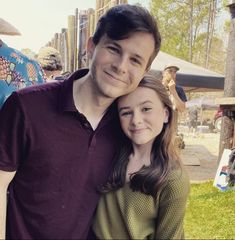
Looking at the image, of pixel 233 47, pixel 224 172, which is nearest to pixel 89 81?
pixel 224 172

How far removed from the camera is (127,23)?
A: 126 centimetres

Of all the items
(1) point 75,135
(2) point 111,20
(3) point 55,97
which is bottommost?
(1) point 75,135

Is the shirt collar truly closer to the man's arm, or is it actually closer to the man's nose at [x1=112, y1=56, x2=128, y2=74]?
the man's nose at [x1=112, y1=56, x2=128, y2=74]

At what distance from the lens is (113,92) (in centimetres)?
129

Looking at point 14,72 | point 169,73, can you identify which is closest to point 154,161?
point 14,72

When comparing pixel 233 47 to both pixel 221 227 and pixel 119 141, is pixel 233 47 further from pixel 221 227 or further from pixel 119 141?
pixel 119 141

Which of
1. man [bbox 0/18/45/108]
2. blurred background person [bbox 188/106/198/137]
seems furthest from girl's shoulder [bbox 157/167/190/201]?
blurred background person [bbox 188/106/198/137]

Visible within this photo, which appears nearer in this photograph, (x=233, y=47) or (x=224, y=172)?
(x=224, y=172)

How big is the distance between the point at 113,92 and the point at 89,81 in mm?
91

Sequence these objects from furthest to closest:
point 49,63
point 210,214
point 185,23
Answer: point 185,23, point 49,63, point 210,214

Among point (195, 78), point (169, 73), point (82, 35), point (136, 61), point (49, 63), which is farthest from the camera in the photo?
point (82, 35)

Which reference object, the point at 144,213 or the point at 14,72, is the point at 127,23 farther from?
the point at 14,72

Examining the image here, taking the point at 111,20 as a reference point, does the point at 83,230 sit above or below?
below

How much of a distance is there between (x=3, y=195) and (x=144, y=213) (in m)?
0.45
